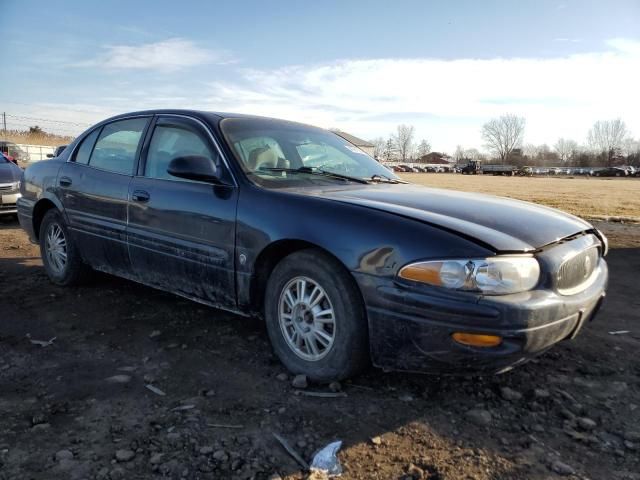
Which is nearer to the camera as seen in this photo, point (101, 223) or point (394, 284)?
point (394, 284)

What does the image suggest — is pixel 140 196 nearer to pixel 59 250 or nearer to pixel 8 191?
pixel 59 250

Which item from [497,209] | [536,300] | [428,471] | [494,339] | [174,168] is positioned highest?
[174,168]

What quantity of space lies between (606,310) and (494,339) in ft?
8.73

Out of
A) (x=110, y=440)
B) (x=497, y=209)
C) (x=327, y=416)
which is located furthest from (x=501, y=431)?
(x=110, y=440)

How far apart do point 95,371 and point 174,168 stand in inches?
51.6

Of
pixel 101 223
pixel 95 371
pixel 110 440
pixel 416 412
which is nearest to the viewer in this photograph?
pixel 110 440

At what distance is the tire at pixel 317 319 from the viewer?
2.70 metres

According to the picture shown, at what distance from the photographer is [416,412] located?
8.64 feet

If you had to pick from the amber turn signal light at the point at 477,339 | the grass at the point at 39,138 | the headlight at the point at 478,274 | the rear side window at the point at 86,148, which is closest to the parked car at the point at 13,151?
the grass at the point at 39,138

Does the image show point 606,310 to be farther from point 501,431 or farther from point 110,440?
point 110,440

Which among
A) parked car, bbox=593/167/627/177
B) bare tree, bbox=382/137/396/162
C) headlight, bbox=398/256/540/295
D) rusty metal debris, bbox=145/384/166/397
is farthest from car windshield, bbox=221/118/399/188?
bare tree, bbox=382/137/396/162

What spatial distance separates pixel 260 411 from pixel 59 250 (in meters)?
3.09

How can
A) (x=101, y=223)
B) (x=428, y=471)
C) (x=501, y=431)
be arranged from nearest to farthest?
1. (x=428, y=471)
2. (x=501, y=431)
3. (x=101, y=223)

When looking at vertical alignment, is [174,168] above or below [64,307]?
above
